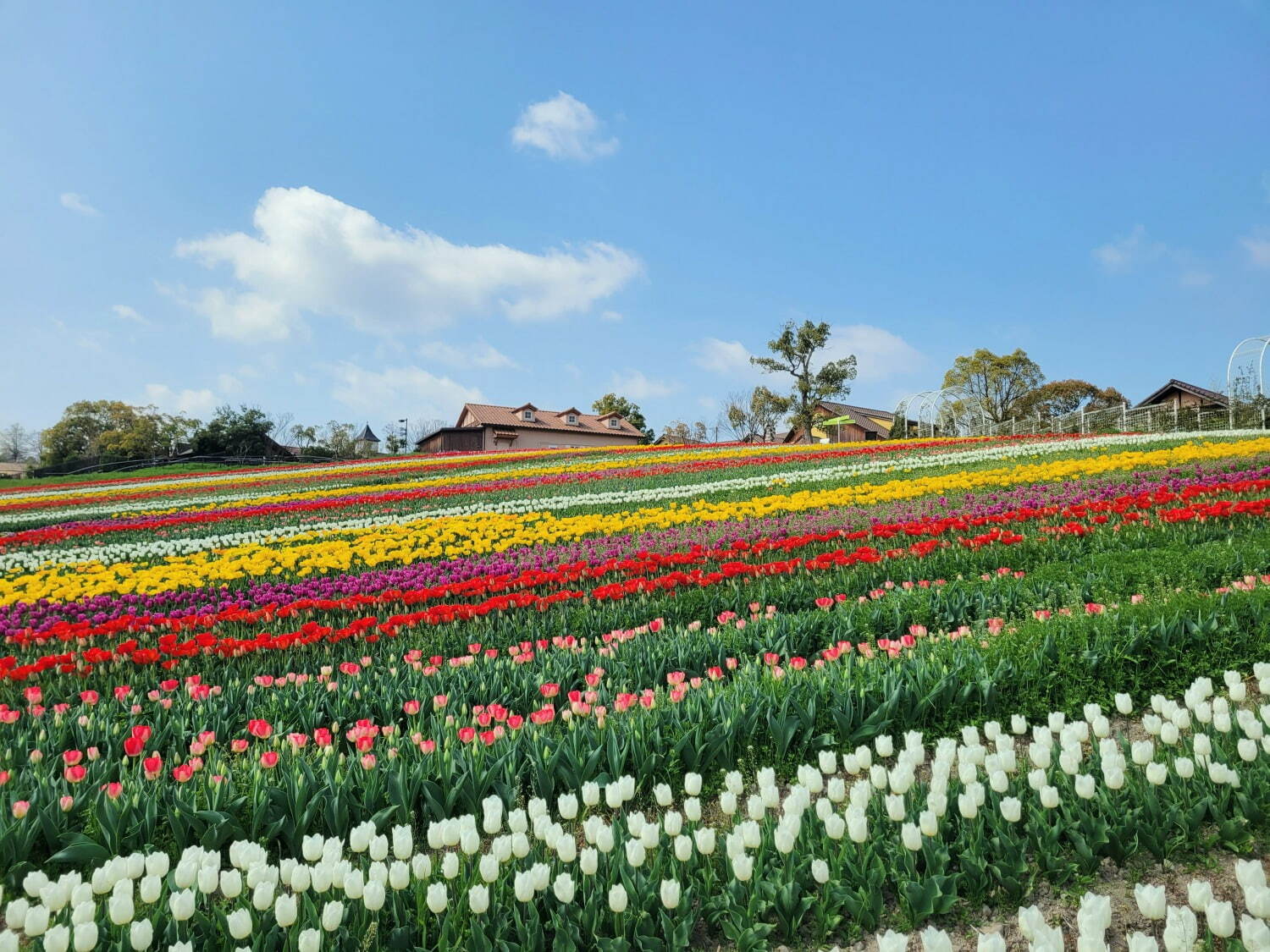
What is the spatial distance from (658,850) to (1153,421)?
37.6m

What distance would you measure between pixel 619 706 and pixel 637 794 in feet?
1.44

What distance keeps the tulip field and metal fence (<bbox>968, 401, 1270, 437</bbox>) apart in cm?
2348

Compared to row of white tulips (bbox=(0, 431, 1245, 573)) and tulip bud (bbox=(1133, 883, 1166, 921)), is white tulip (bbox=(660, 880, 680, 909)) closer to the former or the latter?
tulip bud (bbox=(1133, 883, 1166, 921))

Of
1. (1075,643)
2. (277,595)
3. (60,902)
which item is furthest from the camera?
(277,595)

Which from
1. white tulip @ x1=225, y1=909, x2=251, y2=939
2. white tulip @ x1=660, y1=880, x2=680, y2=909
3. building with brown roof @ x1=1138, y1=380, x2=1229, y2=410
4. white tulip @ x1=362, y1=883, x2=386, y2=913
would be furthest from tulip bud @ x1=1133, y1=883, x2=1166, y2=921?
building with brown roof @ x1=1138, y1=380, x2=1229, y2=410

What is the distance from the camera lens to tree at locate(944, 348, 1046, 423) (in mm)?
58438

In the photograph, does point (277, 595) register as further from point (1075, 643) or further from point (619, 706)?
point (1075, 643)

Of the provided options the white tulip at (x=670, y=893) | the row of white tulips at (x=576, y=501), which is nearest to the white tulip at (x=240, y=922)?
the white tulip at (x=670, y=893)

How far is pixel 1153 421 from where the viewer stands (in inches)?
1267

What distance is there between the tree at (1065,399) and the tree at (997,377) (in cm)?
227

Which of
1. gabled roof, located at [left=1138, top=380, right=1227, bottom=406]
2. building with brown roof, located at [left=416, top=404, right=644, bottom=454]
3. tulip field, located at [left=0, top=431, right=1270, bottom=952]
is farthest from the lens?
building with brown roof, located at [left=416, top=404, right=644, bottom=454]

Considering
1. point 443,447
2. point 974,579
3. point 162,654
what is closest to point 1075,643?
point 974,579

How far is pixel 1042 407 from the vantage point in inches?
2480

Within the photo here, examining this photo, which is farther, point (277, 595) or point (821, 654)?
point (277, 595)
